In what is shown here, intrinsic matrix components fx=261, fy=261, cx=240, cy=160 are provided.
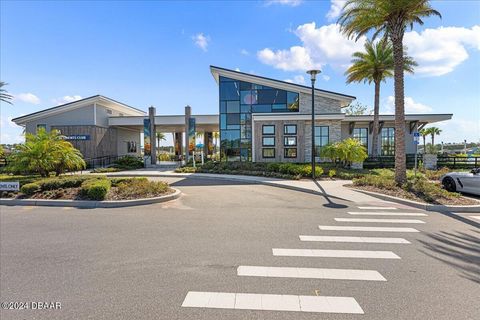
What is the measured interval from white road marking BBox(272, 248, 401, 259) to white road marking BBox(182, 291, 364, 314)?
4.72 feet

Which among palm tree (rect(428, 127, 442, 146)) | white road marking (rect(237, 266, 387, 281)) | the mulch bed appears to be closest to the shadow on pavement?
white road marking (rect(237, 266, 387, 281))

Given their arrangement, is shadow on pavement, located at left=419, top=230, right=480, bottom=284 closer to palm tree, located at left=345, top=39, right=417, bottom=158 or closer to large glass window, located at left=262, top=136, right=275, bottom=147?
large glass window, located at left=262, top=136, right=275, bottom=147

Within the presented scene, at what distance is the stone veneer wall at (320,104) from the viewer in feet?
81.5

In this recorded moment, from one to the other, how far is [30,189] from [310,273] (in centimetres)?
1137

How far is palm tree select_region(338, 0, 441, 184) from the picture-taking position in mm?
11914

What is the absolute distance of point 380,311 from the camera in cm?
314

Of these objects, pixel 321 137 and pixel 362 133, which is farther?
pixel 362 133

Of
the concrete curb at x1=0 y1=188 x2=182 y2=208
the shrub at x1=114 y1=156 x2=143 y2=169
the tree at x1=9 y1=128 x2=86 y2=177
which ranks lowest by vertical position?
the concrete curb at x1=0 y1=188 x2=182 y2=208

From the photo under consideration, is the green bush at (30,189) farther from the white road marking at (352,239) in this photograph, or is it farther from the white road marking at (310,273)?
the white road marking at (352,239)

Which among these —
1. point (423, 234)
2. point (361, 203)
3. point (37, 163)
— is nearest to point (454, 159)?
point (361, 203)

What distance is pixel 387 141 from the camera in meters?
28.8

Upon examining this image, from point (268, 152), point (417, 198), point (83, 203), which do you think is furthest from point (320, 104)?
point (83, 203)

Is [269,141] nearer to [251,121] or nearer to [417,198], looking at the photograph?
[251,121]

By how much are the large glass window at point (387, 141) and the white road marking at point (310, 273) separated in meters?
28.3
